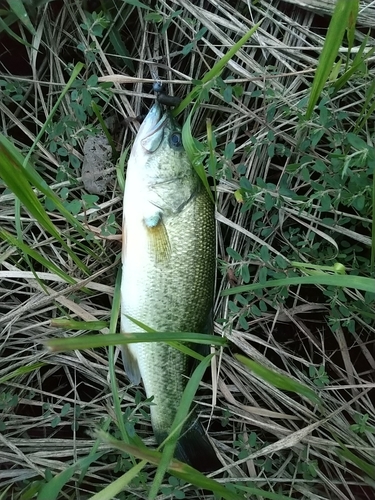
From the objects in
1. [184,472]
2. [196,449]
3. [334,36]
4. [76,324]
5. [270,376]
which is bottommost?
[196,449]

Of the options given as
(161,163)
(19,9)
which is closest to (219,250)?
(161,163)

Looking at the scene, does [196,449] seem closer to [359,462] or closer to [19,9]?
[359,462]

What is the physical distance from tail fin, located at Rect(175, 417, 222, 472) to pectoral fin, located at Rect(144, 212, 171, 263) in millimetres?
635

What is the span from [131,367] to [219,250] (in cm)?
54

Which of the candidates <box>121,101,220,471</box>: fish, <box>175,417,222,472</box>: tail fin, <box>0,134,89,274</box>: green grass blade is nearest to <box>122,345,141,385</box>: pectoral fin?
<box>121,101,220,471</box>: fish

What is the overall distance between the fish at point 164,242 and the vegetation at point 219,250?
0.13 m

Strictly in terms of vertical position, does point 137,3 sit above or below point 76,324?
above

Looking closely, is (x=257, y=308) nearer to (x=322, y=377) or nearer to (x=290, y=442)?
(x=322, y=377)

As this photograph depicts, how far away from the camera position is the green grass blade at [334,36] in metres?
1.15

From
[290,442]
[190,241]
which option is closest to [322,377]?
[290,442]

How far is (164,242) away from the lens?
156 cm

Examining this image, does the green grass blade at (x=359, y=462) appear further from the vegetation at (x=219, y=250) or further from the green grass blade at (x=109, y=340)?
the green grass blade at (x=109, y=340)

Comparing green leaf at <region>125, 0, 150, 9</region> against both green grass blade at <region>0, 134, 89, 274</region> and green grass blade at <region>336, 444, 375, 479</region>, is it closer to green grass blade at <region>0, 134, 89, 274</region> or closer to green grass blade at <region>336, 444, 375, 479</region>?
green grass blade at <region>0, 134, 89, 274</region>

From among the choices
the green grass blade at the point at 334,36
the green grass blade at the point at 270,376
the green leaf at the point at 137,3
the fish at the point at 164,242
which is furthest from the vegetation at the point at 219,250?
the green grass blade at the point at 270,376
